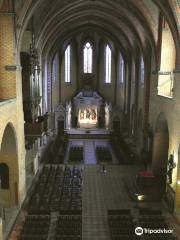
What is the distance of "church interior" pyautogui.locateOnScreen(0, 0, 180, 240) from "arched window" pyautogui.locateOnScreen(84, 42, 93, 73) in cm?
575

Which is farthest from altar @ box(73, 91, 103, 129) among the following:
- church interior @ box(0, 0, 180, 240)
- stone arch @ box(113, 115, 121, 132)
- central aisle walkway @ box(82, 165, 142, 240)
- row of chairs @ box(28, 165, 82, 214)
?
row of chairs @ box(28, 165, 82, 214)

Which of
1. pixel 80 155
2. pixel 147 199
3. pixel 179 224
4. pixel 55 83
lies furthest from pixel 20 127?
pixel 55 83

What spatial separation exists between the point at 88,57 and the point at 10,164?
28455mm

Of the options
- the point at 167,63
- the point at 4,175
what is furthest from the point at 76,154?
the point at 167,63

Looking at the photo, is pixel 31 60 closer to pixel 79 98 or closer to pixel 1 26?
pixel 1 26

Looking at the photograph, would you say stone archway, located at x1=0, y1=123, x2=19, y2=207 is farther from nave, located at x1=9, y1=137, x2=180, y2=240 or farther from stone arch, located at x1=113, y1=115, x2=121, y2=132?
stone arch, located at x1=113, y1=115, x2=121, y2=132

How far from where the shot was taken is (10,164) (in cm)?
1516

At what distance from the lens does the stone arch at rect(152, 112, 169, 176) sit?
20422mm

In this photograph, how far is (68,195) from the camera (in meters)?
17.5

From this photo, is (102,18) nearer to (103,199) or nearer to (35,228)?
(103,199)

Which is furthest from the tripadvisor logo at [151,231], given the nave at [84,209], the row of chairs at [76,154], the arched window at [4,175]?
the row of chairs at [76,154]

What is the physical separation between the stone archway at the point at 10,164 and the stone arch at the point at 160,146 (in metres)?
10.3

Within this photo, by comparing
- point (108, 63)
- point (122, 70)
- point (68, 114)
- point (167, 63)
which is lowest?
point (68, 114)

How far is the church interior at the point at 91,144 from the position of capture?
13.8 meters
